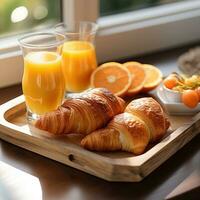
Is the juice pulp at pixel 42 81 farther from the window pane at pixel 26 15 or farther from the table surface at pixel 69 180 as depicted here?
the window pane at pixel 26 15

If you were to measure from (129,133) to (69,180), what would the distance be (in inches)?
5.4

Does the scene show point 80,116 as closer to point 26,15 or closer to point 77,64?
point 77,64

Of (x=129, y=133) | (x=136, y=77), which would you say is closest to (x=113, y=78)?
(x=136, y=77)

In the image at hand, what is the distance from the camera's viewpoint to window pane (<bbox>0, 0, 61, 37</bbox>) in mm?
1380

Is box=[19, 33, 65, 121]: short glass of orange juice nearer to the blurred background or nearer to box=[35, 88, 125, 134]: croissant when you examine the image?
box=[35, 88, 125, 134]: croissant

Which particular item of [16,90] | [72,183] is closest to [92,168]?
[72,183]

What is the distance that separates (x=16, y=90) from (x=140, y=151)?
1.46 feet

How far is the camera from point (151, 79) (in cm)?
131

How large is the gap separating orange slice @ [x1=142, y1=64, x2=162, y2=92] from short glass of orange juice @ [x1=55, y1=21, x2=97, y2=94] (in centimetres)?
13

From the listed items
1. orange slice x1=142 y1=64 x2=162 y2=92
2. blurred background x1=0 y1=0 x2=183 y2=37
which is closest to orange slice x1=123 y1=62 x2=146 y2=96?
orange slice x1=142 y1=64 x2=162 y2=92

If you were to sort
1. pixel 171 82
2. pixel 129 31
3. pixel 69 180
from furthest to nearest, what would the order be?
pixel 129 31 → pixel 171 82 → pixel 69 180

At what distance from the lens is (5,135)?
1.10 metres

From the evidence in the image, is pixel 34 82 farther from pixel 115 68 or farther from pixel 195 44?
pixel 195 44

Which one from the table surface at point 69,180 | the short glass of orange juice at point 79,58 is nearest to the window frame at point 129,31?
the short glass of orange juice at point 79,58
